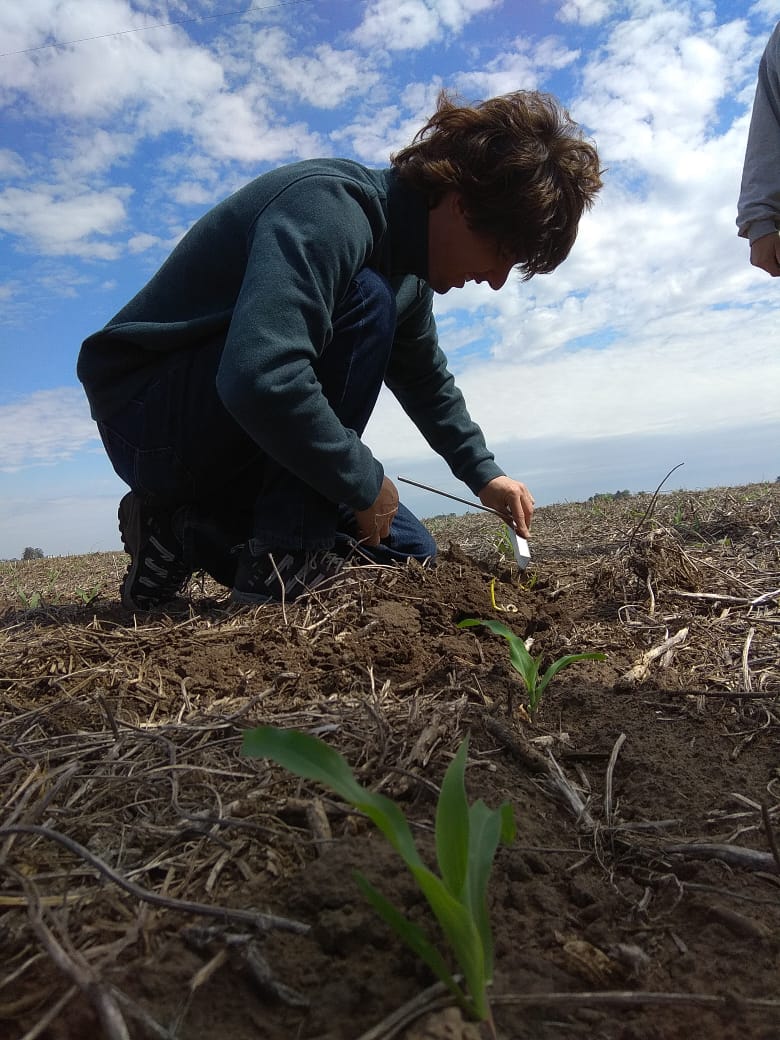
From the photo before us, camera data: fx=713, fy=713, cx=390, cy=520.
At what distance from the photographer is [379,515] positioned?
2.39 meters

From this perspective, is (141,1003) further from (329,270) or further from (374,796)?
(329,270)

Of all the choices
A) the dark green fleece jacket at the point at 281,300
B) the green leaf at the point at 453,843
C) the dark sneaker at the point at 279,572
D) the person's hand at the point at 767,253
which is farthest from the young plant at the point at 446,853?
the person's hand at the point at 767,253

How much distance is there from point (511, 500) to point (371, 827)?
6.70 ft

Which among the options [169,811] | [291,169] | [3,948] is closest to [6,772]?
[169,811]

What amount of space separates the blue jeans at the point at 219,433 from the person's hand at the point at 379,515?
9 cm

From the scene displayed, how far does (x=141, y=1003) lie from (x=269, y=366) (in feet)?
4.88

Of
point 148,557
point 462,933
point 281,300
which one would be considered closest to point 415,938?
point 462,933

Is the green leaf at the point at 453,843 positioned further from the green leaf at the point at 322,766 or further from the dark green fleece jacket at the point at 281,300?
the dark green fleece jacket at the point at 281,300

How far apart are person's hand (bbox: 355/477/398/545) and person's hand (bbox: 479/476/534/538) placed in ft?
1.87

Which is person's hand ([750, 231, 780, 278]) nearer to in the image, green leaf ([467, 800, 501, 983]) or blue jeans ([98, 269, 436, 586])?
blue jeans ([98, 269, 436, 586])

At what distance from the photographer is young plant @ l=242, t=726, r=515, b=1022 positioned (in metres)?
0.65

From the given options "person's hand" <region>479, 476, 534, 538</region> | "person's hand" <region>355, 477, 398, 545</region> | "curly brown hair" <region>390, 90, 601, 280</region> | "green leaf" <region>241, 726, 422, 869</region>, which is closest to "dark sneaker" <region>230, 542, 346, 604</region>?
"person's hand" <region>355, 477, 398, 545</region>

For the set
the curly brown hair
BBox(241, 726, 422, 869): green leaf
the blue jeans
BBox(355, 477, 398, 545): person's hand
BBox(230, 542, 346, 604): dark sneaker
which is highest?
the curly brown hair

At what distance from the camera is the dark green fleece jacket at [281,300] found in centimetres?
190
